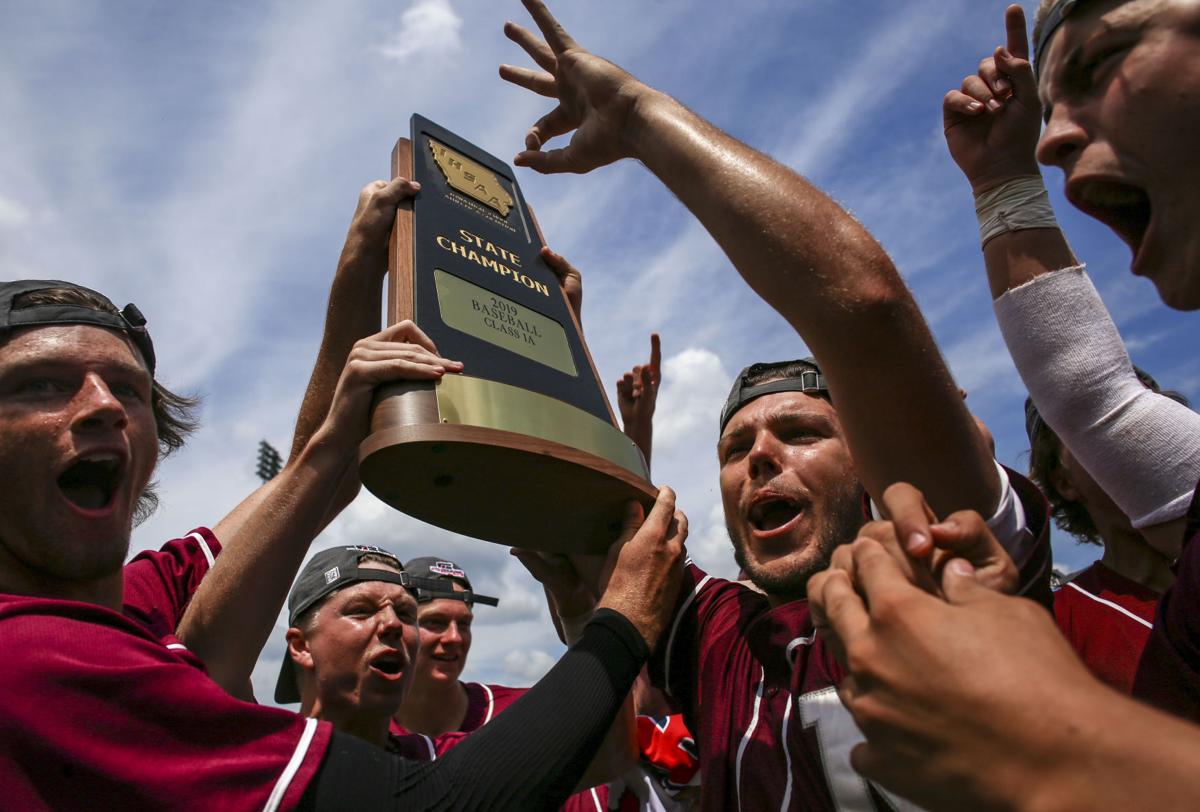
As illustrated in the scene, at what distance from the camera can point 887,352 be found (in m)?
1.25

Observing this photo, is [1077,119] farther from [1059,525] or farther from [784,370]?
[1059,525]

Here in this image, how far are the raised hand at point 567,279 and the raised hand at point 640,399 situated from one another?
1.10 ft

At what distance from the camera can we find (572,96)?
6.90 ft

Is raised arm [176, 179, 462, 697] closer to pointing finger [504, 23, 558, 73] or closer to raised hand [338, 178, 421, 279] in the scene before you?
raised hand [338, 178, 421, 279]

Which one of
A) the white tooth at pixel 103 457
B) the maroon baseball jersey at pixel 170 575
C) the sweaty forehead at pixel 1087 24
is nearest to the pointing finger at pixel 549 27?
the sweaty forehead at pixel 1087 24

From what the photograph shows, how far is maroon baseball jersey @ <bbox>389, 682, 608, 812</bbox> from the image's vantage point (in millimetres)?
3750

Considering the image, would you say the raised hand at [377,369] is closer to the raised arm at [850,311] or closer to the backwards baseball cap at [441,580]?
the raised arm at [850,311]

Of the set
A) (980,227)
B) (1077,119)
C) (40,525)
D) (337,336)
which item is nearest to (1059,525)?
(980,227)

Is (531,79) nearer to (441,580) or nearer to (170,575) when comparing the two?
(170,575)

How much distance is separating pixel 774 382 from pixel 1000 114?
3.66ft

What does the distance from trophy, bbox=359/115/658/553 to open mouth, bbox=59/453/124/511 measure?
2.40 ft

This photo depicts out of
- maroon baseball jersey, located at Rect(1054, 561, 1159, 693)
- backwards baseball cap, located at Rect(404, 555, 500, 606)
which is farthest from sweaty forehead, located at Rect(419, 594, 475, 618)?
maroon baseball jersey, located at Rect(1054, 561, 1159, 693)

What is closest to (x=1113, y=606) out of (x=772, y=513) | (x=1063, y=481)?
(x=1063, y=481)

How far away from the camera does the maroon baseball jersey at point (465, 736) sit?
375 centimetres
